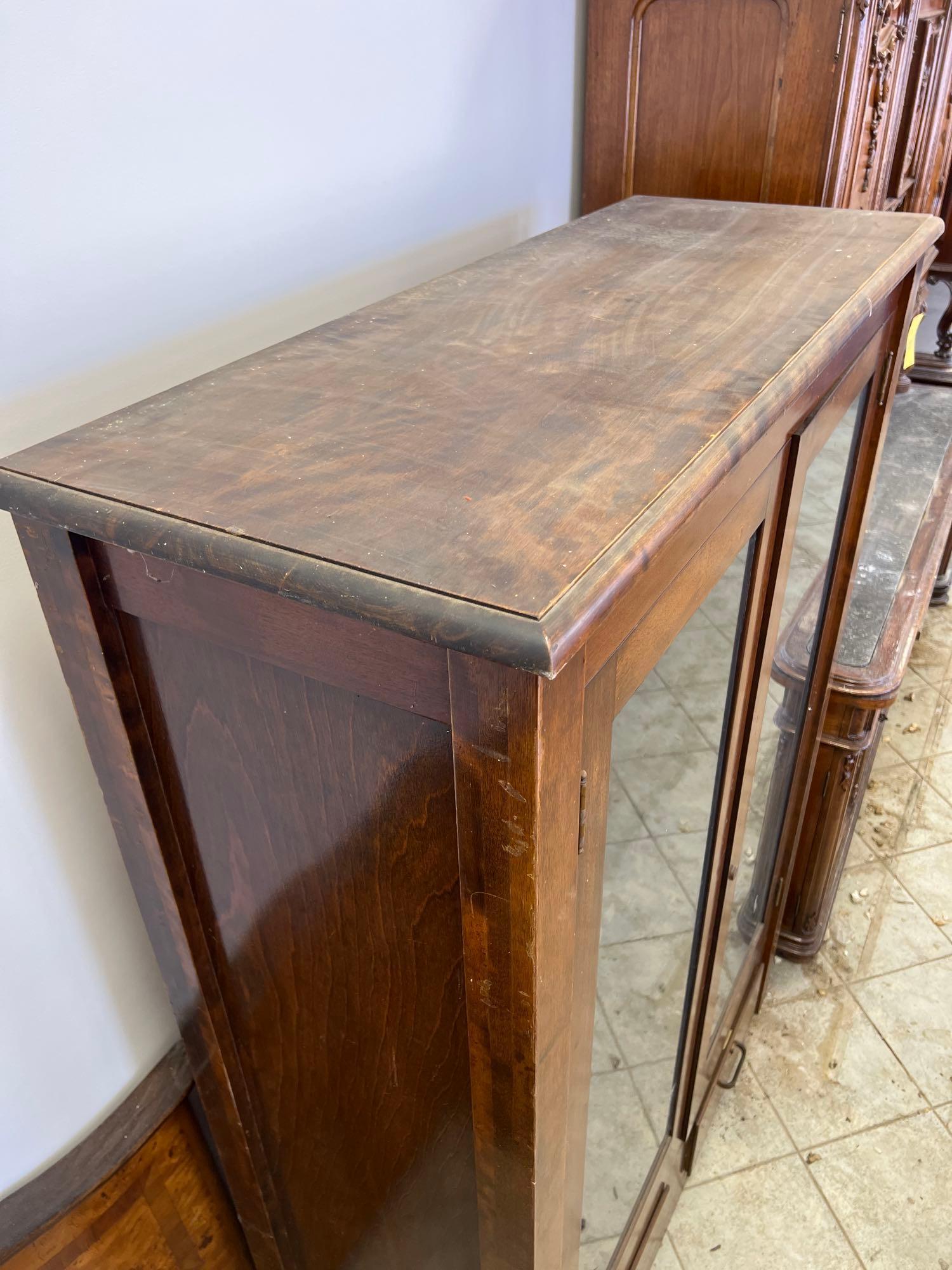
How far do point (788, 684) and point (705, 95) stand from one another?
27.7 inches

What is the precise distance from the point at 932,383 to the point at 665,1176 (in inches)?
89.3

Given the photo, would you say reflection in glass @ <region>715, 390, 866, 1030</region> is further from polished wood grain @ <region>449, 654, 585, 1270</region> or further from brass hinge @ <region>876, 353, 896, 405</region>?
polished wood grain @ <region>449, 654, 585, 1270</region>

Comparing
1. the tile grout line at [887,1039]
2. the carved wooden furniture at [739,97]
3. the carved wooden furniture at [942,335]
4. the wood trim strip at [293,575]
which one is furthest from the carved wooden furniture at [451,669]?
the carved wooden furniture at [942,335]

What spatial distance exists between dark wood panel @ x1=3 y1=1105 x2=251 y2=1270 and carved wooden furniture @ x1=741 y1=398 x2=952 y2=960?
2.62 feet

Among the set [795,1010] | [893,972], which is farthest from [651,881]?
[893,972]

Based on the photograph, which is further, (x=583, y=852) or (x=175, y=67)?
(x=175, y=67)

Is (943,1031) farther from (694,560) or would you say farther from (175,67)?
(175,67)

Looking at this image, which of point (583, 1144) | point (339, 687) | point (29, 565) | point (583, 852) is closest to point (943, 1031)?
point (583, 1144)

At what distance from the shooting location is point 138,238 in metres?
0.67

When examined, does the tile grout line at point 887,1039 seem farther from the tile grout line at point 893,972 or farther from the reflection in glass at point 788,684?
the reflection in glass at point 788,684

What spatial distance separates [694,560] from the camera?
0.60m

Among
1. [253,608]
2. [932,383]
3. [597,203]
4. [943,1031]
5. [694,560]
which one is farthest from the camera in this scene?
[932,383]

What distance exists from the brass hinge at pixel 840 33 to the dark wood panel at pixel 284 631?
961 millimetres

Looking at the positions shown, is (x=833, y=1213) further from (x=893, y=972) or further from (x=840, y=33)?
(x=840, y=33)
